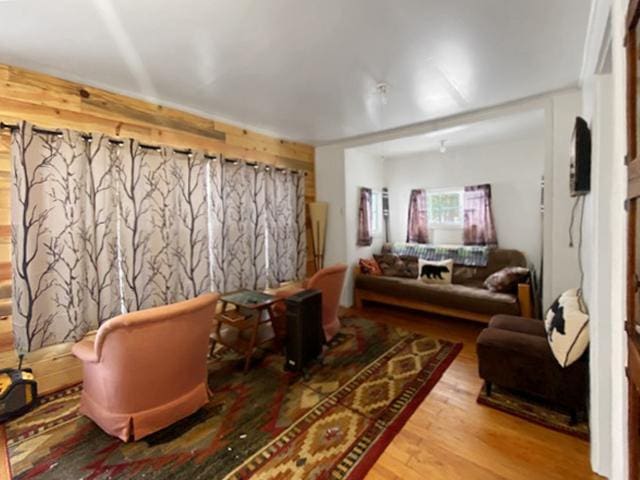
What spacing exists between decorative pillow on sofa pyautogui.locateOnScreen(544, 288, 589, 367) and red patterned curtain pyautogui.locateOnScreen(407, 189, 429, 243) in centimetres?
289

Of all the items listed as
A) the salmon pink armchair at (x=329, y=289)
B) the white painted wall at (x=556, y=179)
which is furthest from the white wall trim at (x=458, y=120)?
the salmon pink armchair at (x=329, y=289)

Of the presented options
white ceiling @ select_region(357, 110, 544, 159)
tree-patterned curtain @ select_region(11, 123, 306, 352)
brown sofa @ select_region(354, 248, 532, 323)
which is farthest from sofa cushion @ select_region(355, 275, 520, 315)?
white ceiling @ select_region(357, 110, 544, 159)

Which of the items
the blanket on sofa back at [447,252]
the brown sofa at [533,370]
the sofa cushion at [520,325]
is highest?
the blanket on sofa back at [447,252]

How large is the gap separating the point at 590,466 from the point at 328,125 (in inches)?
137

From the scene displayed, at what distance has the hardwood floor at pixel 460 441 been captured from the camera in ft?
4.98

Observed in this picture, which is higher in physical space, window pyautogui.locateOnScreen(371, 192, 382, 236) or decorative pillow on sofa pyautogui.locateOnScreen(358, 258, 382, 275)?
window pyautogui.locateOnScreen(371, 192, 382, 236)

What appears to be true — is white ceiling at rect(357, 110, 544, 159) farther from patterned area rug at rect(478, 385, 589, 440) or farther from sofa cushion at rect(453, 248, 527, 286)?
patterned area rug at rect(478, 385, 589, 440)

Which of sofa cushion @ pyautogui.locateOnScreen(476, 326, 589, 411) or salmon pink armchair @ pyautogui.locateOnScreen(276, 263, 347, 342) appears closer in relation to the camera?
sofa cushion @ pyautogui.locateOnScreen(476, 326, 589, 411)

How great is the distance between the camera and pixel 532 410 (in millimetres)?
1946

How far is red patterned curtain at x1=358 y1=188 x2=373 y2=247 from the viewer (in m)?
4.40

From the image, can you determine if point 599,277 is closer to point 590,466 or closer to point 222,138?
point 590,466

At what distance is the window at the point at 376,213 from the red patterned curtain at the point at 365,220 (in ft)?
0.57

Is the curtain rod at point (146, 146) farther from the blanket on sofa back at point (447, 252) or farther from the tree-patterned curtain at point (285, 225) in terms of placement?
the blanket on sofa back at point (447, 252)

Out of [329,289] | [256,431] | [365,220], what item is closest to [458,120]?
→ [365,220]
